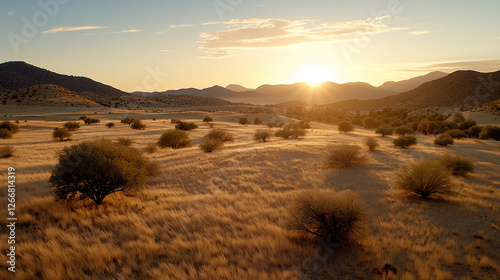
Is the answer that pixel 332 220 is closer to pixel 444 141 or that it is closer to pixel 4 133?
pixel 444 141

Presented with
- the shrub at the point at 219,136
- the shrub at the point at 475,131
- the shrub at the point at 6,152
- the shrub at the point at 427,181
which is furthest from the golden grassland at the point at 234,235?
the shrub at the point at 475,131

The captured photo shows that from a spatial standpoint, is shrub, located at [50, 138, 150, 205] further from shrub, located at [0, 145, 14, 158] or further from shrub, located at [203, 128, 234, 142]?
shrub, located at [203, 128, 234, 142]

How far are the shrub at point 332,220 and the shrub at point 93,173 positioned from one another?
19.9 ft

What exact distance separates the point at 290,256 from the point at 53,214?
712 centimetres

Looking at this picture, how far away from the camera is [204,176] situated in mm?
13875

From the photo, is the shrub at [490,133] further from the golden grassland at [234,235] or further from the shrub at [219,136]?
the shrub at [219,136]

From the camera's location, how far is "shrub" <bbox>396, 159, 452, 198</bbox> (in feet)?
31.5

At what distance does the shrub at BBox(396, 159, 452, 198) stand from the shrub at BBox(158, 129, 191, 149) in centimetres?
1978

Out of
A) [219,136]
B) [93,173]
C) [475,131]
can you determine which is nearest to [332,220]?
[93,173]

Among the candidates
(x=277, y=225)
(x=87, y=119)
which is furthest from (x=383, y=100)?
(x=277, y=225)

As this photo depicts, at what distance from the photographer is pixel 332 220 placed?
20.5 feet

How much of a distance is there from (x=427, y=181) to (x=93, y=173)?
12.2 metres

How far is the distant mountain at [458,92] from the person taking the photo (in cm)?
7044

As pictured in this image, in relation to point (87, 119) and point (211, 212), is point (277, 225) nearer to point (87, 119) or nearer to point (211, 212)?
point (211, 212)
